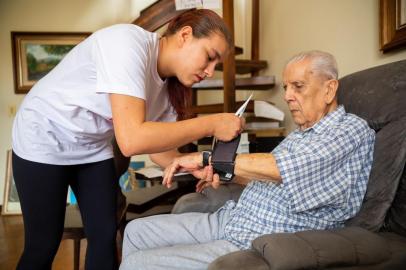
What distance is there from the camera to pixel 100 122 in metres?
1.16

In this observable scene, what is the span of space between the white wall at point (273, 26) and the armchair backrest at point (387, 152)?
39cm

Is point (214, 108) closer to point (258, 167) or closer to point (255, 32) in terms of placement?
point (255, 32)

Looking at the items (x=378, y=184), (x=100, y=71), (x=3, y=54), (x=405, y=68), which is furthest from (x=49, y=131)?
(x=3, y=54)

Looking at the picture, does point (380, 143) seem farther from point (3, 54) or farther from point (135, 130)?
point (3, 54)

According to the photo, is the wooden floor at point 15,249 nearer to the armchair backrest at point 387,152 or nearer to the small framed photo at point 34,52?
the small framed photo at point 34,52

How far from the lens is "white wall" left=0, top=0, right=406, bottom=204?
1745 millimetres

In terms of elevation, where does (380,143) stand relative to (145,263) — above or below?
above

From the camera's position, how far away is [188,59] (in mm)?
1055

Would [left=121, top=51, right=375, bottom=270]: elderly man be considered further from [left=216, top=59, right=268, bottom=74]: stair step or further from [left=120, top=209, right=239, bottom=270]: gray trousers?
[left=216, top=59, right=268, bottom=74]: stair step

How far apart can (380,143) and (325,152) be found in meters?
0.24

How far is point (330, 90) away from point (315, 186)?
0.38m

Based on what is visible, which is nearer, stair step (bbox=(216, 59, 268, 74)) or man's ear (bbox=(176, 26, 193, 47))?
man's ear (bbox=(176, 26, 193, 47))

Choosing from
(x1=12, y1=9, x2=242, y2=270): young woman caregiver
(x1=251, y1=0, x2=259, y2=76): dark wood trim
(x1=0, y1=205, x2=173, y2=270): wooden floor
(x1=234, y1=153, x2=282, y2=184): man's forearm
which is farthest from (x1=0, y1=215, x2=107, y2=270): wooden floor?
(x1=251, y1=0, x2=259, y2=76): dark wood trim

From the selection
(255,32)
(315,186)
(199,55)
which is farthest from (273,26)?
(315,186)
